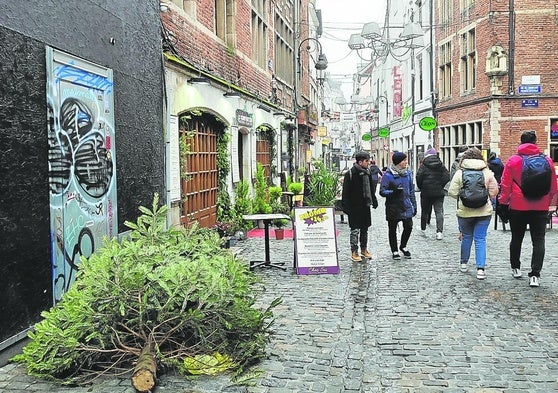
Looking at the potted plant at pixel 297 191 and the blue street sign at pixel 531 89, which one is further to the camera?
the blue street sign at pixel 531 89

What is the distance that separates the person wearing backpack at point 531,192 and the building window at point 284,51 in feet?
47.6

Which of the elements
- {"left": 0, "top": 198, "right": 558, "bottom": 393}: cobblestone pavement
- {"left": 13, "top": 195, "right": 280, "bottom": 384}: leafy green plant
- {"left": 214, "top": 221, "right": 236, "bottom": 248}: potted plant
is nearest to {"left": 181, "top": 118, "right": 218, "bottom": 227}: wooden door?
{"left": 214, "top": 221, "right": 236, "bottom": 248}: potted plant

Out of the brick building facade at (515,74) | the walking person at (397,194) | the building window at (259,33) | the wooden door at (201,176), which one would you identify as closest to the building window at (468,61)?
the brick building facade at (515,74)

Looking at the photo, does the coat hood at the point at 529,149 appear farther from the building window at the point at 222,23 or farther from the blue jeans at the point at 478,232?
the building window at the point at 222,23

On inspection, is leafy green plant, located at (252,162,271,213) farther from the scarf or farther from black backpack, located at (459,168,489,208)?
black backpack, located at (459,168,489,208)

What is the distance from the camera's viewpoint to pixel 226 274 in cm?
519

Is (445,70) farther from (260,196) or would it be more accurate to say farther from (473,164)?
(473,164)

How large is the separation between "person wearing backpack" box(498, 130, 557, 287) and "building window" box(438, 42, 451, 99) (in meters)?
23.1

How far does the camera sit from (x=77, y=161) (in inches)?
255

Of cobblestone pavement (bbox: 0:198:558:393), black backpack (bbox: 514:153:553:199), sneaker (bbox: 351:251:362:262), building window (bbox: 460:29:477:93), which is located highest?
building window (bbox: 460:29:477:93)

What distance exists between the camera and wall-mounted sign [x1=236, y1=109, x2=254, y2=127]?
14.4 meters

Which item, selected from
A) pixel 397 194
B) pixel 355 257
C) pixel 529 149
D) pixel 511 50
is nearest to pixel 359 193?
pixel 397 194

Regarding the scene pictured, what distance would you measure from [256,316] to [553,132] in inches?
830

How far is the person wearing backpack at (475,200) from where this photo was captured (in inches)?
339
